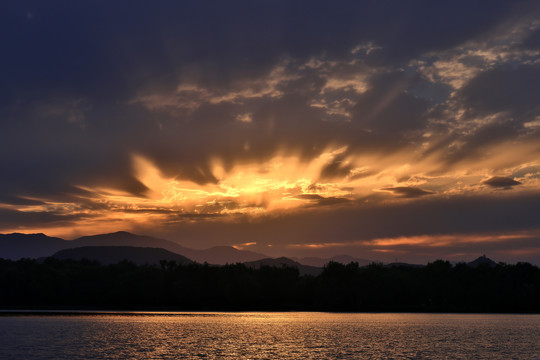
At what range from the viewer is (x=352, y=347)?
100438 mm

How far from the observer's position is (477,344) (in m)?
107

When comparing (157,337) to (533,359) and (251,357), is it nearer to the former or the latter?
(251,357)

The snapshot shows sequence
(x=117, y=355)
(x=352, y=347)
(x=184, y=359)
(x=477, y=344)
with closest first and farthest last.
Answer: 1. (x=184, y=359)
2. (x=117, y=355)
3. (x=352, y=347)
4. (x=477, y=344)

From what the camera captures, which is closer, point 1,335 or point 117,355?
point 117,355

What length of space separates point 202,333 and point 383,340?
1743 inches

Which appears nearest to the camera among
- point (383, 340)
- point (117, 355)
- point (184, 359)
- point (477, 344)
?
point (184, 359)

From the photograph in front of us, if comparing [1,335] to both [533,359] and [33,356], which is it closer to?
[33,356]

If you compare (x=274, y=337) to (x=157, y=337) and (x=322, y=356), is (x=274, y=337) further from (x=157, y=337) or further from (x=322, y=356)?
(x=322, y=356)

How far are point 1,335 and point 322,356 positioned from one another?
7542cm

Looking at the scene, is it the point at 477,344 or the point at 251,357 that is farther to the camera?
the point at 477,344

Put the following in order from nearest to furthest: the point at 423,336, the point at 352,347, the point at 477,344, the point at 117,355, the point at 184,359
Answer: the point at 184,359
the point at 117,355
the point at 352,347
the point at 477,344
the point at 423,336

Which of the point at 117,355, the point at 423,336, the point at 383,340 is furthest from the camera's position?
the point at 423,336

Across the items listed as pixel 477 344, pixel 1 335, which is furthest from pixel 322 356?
pixel 1 335

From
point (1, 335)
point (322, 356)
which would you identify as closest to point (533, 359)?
point (322, 356)
